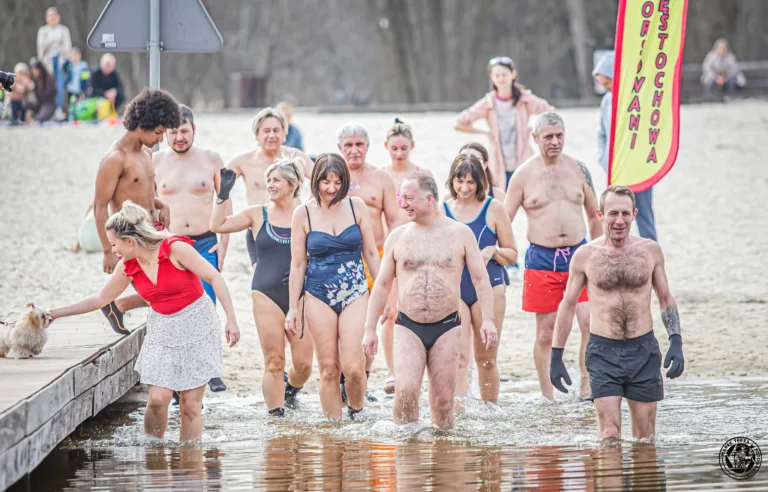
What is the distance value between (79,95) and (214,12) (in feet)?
91.8

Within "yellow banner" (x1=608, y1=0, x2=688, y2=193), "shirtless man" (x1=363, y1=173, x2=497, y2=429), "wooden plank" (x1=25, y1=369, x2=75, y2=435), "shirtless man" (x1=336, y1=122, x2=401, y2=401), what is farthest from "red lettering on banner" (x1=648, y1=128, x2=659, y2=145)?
"wooden plank" (x1=25, y1=369, x2=75, y2=435)

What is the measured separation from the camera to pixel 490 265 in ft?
27.1

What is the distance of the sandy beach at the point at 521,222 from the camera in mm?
10648

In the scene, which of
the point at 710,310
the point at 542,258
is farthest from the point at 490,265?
the point at 710,310

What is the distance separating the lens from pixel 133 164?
789 cm

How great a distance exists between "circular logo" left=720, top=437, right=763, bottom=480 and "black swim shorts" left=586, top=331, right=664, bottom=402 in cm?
47

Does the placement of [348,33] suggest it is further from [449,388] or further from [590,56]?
[449,388]

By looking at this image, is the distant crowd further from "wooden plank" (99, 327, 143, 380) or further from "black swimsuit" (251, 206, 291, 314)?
"black swimsuit" (251, 206, 291, 314)

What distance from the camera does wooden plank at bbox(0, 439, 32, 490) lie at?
5.30 m

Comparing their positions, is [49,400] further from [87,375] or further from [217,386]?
[217,386]

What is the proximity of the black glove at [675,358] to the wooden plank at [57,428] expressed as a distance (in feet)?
10.7

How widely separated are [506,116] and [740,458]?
5.94 metres

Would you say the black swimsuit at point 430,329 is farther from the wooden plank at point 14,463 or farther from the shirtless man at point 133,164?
the wooden plank at point 14,463

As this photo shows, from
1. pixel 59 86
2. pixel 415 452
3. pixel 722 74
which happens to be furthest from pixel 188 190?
pixel 722 74
